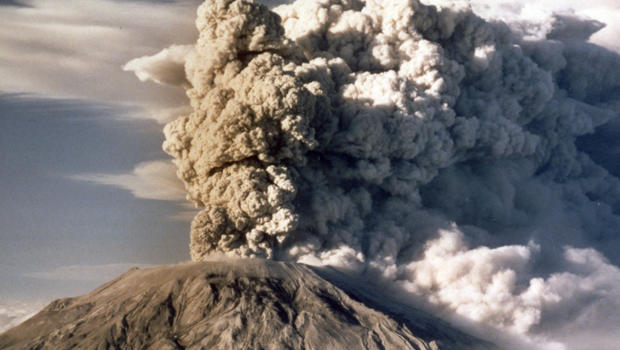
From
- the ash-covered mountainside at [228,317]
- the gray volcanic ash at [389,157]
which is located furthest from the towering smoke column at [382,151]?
the ash-covered mountainside at [228,317]

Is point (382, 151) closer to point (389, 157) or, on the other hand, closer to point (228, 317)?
point (389, 157)

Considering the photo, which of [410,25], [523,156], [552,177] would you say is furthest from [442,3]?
[552,177]

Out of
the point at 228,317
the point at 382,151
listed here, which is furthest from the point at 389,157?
the point at 228,317

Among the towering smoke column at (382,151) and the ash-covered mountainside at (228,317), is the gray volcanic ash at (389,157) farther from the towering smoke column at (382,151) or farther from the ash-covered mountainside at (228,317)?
the ash-covered mountainside at (228,317)

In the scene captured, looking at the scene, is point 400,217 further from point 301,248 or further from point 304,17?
point 304,17

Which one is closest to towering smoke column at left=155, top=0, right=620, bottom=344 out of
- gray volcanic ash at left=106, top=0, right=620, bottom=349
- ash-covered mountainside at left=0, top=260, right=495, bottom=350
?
gray volcanic ash at left=106, top=0, right=620, bottom=349

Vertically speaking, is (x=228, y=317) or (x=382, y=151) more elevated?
(x=382, y=151)

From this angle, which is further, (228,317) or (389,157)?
(389,157)
